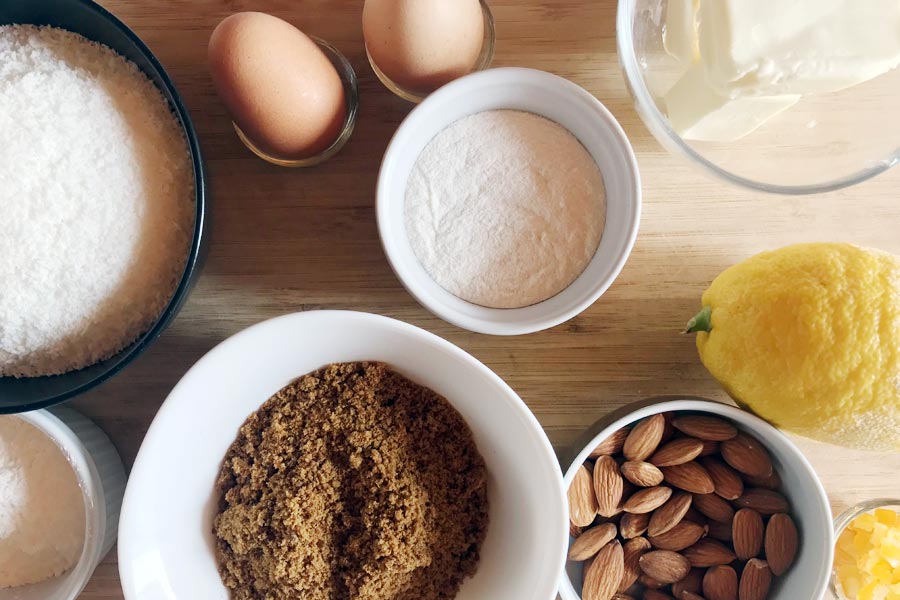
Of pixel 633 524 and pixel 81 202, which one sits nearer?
Answer: pixel 81 202

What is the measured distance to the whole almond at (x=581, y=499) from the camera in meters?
0.81

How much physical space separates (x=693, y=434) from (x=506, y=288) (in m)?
0.29

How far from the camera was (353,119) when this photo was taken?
853mm

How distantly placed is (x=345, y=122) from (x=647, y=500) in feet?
1.91

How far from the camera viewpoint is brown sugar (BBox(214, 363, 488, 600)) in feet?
2.38

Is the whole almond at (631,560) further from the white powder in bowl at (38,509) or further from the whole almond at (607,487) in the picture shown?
the white powder in bowl at (38,509)

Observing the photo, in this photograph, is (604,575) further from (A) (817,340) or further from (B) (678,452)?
(A) (817,340)

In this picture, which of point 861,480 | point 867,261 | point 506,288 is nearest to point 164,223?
point 506,288

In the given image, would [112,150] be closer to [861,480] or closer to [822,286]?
[822,286]

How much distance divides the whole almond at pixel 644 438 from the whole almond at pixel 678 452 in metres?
0.01

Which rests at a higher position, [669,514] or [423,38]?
[423,38]

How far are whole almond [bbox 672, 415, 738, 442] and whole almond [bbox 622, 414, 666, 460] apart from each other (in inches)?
1.2

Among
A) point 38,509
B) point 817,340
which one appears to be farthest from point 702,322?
point 38,509

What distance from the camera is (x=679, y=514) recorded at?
32.4 inches
